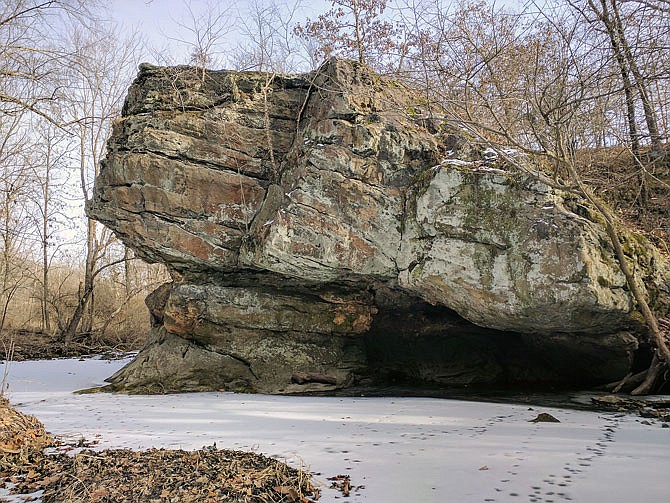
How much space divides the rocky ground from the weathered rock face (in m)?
4.73

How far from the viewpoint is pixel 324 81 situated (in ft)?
31.1

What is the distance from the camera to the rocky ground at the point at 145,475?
353 centimetres

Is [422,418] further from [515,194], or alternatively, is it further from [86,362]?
[86,362]

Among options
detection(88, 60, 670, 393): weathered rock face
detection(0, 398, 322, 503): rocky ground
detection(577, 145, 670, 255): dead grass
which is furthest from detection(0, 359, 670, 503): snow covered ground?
detection(577, 145, 670, 255): dead grass

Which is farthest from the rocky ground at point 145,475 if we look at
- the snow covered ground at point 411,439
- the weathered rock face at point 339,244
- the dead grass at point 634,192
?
the dead grass at point 634,192

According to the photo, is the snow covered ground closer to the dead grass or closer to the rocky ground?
the rocky ground

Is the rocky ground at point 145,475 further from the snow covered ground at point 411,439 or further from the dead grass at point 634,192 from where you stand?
the dead grass at point 634,192

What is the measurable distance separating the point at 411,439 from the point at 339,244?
14.0ft

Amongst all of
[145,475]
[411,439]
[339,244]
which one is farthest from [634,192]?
[145,475]

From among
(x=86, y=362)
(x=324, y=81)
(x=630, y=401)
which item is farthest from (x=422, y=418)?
(x=86, y=362)

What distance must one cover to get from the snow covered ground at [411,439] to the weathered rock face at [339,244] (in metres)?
1.83

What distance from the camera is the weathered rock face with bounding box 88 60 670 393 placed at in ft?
26.0

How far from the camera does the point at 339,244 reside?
870cm

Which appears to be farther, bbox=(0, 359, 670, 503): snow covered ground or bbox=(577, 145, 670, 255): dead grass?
bbox=(577, 145, 670, 255): dead grass
